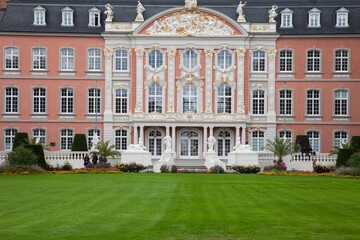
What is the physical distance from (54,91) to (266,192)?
1452 inches

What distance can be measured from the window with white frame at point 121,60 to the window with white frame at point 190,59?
17.8 feet

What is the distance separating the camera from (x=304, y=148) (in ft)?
154

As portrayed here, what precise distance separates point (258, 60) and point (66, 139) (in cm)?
1924

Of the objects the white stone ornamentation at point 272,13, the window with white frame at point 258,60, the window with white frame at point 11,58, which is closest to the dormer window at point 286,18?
the white stone ornamentation at point 272,13

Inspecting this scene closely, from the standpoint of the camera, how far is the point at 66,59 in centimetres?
5412

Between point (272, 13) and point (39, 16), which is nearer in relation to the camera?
point (272, 13)

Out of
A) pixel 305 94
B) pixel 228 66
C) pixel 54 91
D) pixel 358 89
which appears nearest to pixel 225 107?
pixel 228 66

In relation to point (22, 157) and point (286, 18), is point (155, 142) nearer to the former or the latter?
point (286, 18)

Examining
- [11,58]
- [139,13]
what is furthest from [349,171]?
[11,58]

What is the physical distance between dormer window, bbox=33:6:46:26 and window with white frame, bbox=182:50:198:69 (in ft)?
44.4

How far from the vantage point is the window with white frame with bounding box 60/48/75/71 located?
54062 mm

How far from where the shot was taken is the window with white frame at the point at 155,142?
53281 mm

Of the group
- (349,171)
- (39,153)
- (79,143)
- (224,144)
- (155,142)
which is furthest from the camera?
(155,142)

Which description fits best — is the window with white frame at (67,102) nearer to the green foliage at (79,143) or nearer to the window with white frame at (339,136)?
the green foliage at (79,143)
